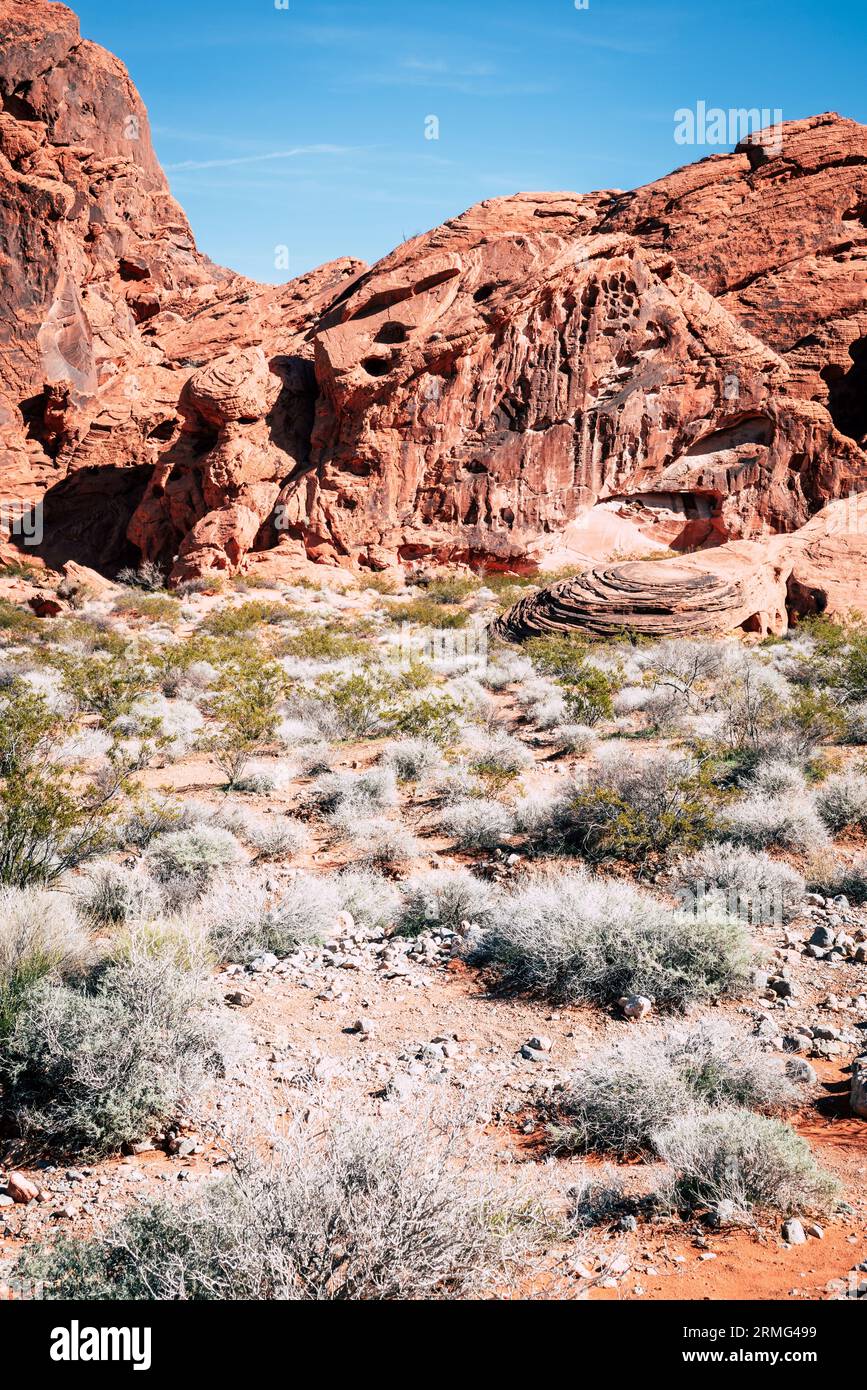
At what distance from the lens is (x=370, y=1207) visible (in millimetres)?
2527

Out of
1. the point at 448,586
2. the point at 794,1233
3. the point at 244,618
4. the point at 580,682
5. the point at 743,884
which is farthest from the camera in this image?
the point at 448,586

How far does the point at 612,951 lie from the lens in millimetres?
4926

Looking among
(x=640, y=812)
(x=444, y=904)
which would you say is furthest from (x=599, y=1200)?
(x=640, y=812)

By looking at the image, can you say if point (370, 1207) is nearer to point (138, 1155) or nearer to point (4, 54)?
point (138, 1155)

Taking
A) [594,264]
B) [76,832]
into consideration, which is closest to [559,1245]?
[76,832]

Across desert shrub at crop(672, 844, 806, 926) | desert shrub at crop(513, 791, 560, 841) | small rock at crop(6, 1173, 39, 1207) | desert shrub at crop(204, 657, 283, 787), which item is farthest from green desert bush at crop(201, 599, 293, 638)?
small rock at crop(6, 1173, 39, 1207)

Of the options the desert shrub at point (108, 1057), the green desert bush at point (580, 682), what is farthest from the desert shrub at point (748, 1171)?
the green desert bush at point (580, 682)

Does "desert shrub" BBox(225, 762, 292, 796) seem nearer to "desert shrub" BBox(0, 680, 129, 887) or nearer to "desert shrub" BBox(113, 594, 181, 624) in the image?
"desert shrub" BBox(0, 680, 129, 887)

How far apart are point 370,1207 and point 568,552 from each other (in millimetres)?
25862

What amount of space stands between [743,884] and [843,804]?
1918 millimetres

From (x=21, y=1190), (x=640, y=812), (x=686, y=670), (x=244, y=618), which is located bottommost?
(x=21, y=1190)

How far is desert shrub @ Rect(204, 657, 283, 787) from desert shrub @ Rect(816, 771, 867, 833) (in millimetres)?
5728

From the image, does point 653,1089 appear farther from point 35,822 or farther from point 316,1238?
point 35,822

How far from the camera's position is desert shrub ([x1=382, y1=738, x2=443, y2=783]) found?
29.5ft
